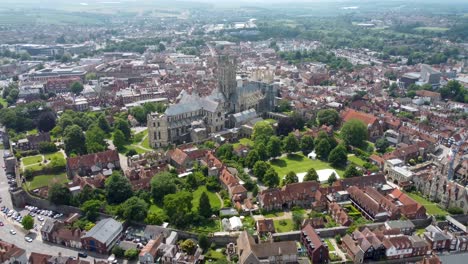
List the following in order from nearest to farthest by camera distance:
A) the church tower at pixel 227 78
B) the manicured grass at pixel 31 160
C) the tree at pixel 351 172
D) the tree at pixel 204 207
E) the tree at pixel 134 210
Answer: the tree at pixel 134 210
the tree at pixel 204 207
the tree at pixel 351 172
the manicured grass at pixel 31 160
the church tower at pixel 227 78

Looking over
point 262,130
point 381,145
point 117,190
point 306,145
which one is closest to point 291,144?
point 306,145

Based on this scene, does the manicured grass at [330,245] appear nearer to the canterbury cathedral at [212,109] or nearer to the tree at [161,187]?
the tree at [161,187]

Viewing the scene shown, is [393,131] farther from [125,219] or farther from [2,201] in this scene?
[2,201]

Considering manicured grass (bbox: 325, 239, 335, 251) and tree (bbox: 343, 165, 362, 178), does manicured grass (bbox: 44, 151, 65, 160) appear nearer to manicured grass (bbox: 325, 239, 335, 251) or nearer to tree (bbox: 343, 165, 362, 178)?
manicured grass (bbox: 325, 239, 335, 251)

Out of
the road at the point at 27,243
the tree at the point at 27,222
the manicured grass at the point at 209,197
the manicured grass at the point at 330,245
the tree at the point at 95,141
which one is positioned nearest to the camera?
the manicured grass at the point at 330,245

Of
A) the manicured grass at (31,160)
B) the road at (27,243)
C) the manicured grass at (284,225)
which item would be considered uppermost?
the manicured grass at (31,160)

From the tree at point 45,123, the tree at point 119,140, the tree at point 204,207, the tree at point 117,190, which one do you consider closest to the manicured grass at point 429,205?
the tree at point 204,207
